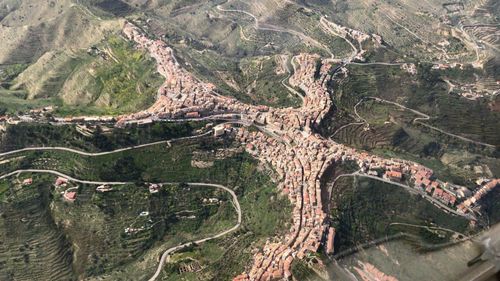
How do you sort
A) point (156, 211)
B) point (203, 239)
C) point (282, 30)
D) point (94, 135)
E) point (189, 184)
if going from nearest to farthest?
point (203, 239)
point (156, 211)
point (189, 184)
point (94, 135)
point (282, 30)

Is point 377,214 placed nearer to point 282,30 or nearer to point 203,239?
point 203,239

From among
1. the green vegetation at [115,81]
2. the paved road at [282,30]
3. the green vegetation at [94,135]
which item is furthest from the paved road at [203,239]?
the paved road at [282,30]

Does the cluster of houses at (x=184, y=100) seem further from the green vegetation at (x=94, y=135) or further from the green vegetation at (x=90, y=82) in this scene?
the green vegetation at (x=90, y=82)

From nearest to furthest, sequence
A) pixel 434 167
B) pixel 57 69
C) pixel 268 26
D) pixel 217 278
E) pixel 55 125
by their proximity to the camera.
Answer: pixel 217 278, pixel 434 167, pixel 55 125, pixel 57 69, pixel 268 26

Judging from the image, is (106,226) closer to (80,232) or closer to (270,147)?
(80,232)

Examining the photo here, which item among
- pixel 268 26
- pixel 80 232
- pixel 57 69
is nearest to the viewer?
pixel 80 232

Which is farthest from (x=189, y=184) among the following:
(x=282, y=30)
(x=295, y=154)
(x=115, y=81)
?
(x=282, y=30)

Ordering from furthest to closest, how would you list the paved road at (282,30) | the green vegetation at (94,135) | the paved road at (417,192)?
1. the paved road at (282,30)
2. the green vegetation at (94,135)
3. the paved road at (417,192)

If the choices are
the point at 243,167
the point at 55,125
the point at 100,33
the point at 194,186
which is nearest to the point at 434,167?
the point at 243,167
